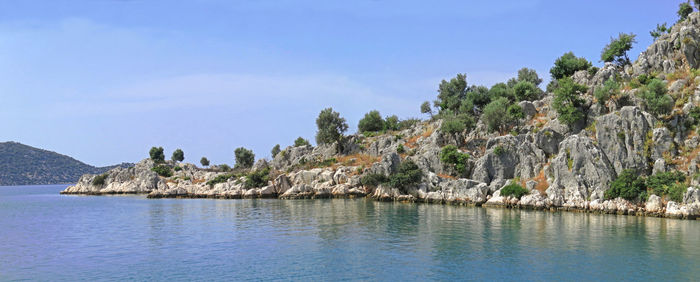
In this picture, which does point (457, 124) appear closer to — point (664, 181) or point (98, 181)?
point (664, 181)

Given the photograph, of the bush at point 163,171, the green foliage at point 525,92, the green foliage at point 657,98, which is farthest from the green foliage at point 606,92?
the bush at point 163,171

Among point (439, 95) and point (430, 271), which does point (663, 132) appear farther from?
point (439, 95)

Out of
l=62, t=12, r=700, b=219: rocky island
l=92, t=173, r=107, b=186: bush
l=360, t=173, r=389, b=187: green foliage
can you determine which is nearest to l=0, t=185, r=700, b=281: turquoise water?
l=62, t=12, r=700, b=219: rocky island

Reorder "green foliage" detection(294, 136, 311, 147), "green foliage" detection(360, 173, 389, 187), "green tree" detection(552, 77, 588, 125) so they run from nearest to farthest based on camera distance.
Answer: "green tree" detection(552, 77, 588, 125) < "green foliage" detection(360, 173, 389, 187) < "green foliage" detection(294, 136, 311, 147)

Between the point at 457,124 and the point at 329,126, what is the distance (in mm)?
38528

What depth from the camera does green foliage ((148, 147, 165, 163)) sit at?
184500mm

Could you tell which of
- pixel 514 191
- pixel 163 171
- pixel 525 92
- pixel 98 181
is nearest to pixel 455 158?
pixel 514 191

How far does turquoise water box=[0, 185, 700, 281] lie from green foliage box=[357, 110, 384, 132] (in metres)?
83.2

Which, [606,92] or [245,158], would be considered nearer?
[606,92]

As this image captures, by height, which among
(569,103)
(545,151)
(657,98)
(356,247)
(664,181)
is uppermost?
(569,103)

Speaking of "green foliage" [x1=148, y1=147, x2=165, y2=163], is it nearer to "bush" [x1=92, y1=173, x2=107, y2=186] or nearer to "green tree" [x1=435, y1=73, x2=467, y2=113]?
"bush" [x1=92, y1=173, x2=107, y2=186]

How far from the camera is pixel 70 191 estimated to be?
168 metres

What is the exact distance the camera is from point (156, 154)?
7269 inches

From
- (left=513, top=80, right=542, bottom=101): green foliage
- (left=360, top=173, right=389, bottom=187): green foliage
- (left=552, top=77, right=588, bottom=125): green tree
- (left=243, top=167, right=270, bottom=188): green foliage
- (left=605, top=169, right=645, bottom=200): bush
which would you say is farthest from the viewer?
(left=243, top=167, right=270, bottom=188): green foliage
